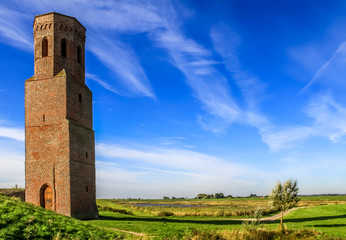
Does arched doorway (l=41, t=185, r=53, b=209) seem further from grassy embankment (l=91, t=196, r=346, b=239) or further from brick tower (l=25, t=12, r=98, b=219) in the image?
grassy embankment (l=91, t=196, r=346, b=239)

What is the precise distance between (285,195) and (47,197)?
19.0m

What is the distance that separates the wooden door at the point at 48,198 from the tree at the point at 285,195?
17.7 m

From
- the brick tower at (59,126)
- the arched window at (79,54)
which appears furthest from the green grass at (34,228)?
the arched window at (79,54)

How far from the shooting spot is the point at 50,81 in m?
26.6

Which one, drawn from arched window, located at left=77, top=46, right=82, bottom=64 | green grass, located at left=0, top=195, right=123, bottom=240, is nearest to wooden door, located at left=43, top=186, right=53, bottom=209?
green grass, located at left=0, top=195, right=123, bottom=240

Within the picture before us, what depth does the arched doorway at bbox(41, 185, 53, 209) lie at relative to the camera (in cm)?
2480

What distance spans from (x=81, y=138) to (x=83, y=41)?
10.2 meters

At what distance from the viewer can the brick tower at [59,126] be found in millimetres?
24828

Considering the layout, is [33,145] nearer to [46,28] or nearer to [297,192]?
[46,28]

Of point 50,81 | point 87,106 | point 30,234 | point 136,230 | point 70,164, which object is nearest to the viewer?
point 30,234

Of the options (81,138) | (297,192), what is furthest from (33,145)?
(297,192)

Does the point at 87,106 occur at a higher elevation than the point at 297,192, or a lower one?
higher

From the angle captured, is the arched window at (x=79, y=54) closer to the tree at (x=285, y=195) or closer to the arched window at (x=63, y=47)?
the arched window at (x=63, y=47)

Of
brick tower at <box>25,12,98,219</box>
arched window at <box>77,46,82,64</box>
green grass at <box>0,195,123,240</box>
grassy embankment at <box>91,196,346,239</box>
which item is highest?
arched window at <box>77,46,82,64</box>
